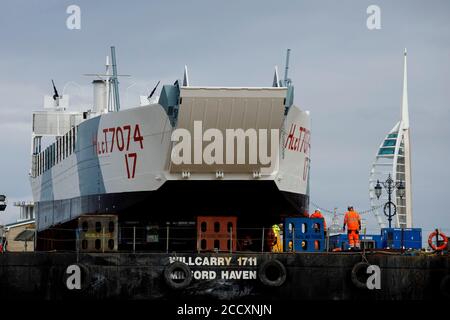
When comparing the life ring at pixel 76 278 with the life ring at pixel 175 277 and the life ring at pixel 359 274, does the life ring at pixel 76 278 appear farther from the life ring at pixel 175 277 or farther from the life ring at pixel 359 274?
the life ring at pixel 359 274

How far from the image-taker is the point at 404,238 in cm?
3853

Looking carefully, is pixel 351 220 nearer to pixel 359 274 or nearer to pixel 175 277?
pixel 359 274

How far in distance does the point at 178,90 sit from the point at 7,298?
25.2 feet

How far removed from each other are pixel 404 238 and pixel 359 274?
33.2 feet

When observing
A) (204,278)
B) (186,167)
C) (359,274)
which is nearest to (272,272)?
(204,278)

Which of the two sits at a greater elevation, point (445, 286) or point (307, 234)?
point (307, 234)

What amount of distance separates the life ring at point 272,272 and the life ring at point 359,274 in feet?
6.24

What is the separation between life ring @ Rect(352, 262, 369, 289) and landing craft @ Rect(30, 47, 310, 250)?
4472 millimetres

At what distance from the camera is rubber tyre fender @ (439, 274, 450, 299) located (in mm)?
28969

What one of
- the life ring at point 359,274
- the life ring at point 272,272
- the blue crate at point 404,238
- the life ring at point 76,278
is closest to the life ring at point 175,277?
the life ring at point 272,272

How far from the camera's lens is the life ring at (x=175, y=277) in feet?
93.1

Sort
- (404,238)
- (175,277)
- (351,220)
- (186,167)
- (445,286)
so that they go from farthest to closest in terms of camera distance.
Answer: (404,238) → (351,220) → (186,167) → (445,286) → (175,277)
